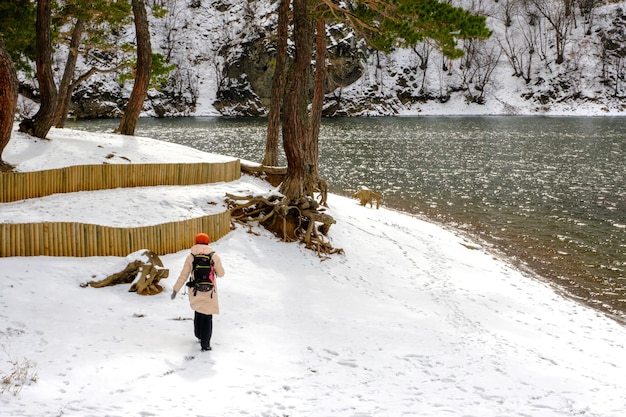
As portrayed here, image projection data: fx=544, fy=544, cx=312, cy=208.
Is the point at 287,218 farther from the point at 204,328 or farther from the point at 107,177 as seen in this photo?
the point at 204,328

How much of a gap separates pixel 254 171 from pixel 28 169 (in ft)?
26.5

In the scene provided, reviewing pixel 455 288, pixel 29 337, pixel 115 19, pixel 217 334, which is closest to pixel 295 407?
pixel 217 334

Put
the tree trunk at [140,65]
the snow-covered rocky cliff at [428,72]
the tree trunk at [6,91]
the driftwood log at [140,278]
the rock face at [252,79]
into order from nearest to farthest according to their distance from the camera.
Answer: the driftwood log at [140,278] → the tree trunk at [6,91] → the tree trunk at [140,65] → the snow-covered rocky cliff at [428,72] → the rock face at [252,79]

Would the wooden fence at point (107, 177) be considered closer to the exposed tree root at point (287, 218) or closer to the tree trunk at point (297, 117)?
the exposed tree root at point (287, 218)

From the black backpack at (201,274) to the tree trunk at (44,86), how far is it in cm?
1280

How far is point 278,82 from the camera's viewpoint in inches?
877

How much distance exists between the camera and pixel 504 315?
13586 mm

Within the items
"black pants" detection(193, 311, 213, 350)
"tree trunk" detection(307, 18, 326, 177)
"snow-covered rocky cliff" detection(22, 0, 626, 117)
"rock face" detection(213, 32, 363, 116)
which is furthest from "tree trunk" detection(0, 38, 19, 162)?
"rock face" detection(213, 32, 363, 116)

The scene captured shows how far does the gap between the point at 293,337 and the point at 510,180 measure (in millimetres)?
26574

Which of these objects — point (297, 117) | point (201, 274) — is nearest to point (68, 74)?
point (297, 117)

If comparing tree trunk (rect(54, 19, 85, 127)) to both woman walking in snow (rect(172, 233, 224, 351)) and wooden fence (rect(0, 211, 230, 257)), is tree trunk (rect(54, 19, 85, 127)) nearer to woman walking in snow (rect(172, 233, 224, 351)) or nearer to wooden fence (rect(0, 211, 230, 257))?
wooden fence (rect(0, 211, 230, 257))

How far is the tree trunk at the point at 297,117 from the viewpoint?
55.8 feet

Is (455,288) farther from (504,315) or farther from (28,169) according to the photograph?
(28,169)

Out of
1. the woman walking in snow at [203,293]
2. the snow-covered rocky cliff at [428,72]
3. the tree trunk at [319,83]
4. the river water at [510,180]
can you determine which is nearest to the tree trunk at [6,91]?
the woman walking in snow at [203,293]
